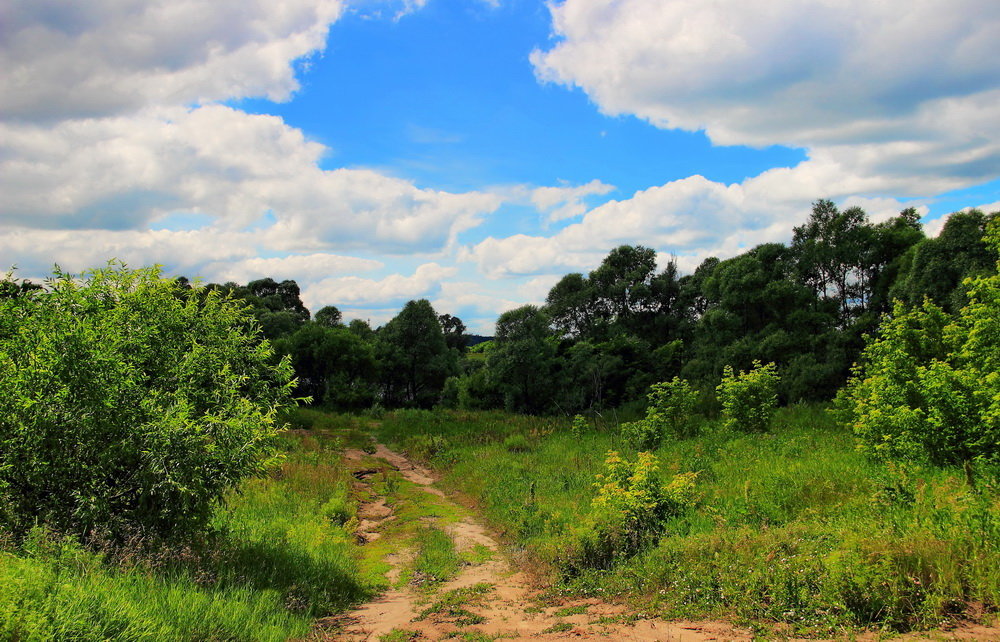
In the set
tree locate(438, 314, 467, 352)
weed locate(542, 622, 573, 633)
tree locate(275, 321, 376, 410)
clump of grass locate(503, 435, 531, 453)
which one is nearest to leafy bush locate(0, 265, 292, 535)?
weed locate(542, 622, 573, 633)

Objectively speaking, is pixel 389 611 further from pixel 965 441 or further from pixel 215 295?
pixel 965 441

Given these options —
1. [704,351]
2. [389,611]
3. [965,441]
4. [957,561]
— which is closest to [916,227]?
[704,351]

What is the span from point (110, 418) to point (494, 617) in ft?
19.0

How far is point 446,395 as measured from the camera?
49.1 meters

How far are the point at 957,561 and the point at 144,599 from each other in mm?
8527

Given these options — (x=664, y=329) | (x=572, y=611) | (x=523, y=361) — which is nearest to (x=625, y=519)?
(x=572, y=611)

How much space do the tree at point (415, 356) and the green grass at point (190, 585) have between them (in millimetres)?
38665

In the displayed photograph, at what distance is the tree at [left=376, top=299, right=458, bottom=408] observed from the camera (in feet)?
165

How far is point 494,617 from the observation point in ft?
24.8

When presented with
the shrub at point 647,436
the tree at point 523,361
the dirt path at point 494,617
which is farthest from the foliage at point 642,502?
the tree at point 523,361

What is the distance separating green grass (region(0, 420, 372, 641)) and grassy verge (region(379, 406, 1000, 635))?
3939mm

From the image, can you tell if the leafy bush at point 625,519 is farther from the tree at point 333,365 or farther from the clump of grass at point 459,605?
the tree at point 333,365

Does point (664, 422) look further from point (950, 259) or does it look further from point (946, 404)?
point (950, 259)

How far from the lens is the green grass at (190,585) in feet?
15.6
